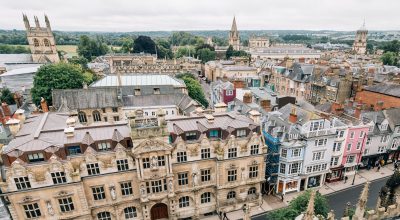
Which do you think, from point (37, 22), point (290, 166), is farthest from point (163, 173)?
point (37, 22)

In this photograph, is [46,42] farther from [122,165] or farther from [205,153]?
[205,153]

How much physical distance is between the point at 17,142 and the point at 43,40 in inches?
4298

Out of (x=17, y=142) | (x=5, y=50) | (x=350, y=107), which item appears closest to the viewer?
(x=17, y=142)

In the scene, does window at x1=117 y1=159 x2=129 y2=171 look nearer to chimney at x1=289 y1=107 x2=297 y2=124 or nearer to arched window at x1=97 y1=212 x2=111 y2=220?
arched window at x1=97 y1=212 x2=111 y2=220

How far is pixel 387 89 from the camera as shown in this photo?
208ft

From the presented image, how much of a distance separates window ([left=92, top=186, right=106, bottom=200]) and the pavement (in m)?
17.2

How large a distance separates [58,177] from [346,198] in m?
47.4

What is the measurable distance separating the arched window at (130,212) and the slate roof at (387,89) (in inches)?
2709

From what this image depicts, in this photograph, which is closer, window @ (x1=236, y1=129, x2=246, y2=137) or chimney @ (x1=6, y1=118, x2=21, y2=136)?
chimney @ (x1=6, y1=118, x2=21, y2=136)

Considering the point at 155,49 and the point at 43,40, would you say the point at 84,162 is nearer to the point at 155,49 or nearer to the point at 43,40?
the point at 43,40

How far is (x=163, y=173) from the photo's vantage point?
33.3 m

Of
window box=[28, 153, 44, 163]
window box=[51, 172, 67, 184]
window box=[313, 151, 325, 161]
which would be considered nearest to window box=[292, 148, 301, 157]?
window box=[313, 151, 325, 161]

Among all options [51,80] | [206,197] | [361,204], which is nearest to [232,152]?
[206,197]

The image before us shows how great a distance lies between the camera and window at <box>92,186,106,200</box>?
105ft
